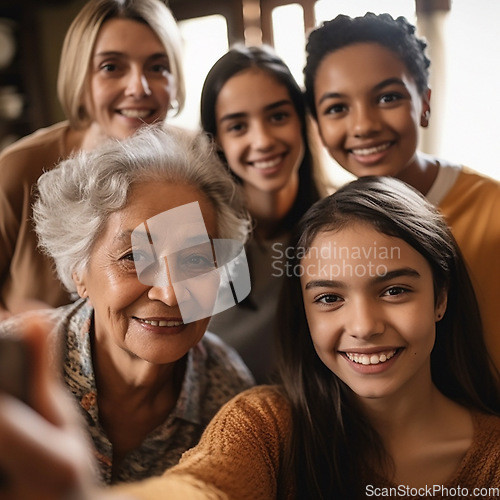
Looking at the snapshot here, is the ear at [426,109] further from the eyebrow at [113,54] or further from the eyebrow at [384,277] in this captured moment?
the eyebrow at [113,54]

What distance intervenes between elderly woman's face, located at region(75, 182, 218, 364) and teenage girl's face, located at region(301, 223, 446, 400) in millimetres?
135

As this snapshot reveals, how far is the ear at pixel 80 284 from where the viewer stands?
68 cm

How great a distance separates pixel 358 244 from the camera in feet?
2.09

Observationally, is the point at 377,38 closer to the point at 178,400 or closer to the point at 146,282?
the point at 146,282

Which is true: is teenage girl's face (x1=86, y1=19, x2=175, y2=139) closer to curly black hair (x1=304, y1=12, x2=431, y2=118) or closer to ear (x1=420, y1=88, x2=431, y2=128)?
curly black hair (x1=304, y1=12, x2=431, y2=118)

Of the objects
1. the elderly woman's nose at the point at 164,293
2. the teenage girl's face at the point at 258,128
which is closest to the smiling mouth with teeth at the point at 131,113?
the teenage girl's face at the point at 258,128

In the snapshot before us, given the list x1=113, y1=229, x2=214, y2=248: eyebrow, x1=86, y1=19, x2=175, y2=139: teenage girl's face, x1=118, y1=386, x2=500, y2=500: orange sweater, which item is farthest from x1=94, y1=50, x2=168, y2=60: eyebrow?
x1=118, y1=386, x2=500, y2=500: orange sweater

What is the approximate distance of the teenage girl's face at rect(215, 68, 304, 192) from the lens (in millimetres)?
708

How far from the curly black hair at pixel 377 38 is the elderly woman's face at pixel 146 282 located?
238 mm

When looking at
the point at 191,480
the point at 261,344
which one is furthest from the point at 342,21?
the point at 191,480

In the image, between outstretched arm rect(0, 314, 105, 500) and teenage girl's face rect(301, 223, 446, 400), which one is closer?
outstretched arm rect(0, 314, 105, 500)

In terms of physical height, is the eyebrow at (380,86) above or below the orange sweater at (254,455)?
above

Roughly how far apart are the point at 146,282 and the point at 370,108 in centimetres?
33

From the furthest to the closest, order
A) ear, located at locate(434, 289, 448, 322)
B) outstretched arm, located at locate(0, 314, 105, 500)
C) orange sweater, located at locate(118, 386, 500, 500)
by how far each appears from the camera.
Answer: ear, located at locate(434, 289, 448, 322), orange sweater, located at locate(118, 386, 500, 500), outstretched arm, located at locate(0, 314, 105, 500)
